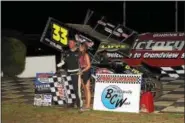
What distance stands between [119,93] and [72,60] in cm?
124

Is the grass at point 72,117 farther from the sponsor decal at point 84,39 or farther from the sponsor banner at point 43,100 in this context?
the sponsor decal at point 84,39

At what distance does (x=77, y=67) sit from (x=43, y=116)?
1364 millimetres

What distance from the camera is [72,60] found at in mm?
9570

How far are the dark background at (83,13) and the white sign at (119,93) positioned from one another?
17.7m

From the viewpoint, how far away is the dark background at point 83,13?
2809 centimetres

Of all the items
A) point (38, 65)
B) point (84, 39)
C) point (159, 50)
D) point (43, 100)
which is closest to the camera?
point (43, 100)

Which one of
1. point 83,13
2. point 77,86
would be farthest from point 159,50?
point 83,13

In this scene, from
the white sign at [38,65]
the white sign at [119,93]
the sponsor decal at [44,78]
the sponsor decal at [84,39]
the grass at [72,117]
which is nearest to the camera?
the grass at [72,117]

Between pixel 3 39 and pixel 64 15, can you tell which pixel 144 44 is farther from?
pixel 64 15

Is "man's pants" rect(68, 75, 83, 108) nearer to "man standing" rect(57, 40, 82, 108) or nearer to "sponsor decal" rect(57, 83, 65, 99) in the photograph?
"man standing" rect(57, 40, 82, 108)

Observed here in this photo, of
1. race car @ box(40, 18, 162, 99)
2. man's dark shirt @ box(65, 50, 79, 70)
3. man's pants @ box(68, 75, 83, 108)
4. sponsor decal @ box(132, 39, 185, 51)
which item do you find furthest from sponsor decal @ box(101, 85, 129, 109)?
sponsor decal @ box(132, 39, 185, 51)

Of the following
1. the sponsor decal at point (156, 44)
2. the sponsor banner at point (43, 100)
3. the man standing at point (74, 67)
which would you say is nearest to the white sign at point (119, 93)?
the man standing at point (74, 67)

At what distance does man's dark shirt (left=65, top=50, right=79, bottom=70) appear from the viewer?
31.4 ft

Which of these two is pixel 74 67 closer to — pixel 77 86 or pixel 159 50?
pixel 77 86
